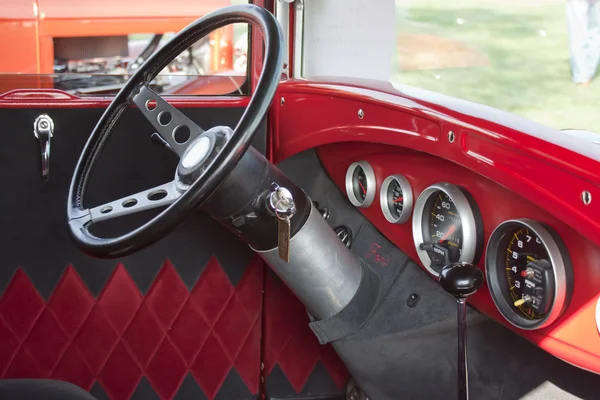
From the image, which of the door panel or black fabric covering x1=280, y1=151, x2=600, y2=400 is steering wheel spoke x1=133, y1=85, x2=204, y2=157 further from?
black fabric covering x1=280, y1=151, x2=600, y2=400

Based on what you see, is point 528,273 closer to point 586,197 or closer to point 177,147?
point 586,197

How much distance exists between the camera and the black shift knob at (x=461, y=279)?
1.34 metres

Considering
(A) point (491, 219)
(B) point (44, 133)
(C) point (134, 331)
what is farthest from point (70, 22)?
(A) point (491, 219)

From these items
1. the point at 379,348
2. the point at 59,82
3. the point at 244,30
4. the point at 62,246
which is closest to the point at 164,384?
the point at 62,246

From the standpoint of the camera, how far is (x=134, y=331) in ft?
6.96

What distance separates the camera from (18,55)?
195 cm

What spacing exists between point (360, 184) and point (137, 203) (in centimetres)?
69

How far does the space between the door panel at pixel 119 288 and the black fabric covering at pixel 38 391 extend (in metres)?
0.70

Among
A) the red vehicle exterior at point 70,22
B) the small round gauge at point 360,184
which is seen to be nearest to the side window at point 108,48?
the red vehicle exterior at point 70,22

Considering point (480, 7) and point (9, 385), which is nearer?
point (9, 385)

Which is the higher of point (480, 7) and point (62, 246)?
point (480, 7)

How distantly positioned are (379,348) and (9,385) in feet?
2.86

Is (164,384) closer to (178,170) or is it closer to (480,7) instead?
(178,170)

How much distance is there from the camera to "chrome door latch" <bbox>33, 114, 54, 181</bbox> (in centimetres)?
196
